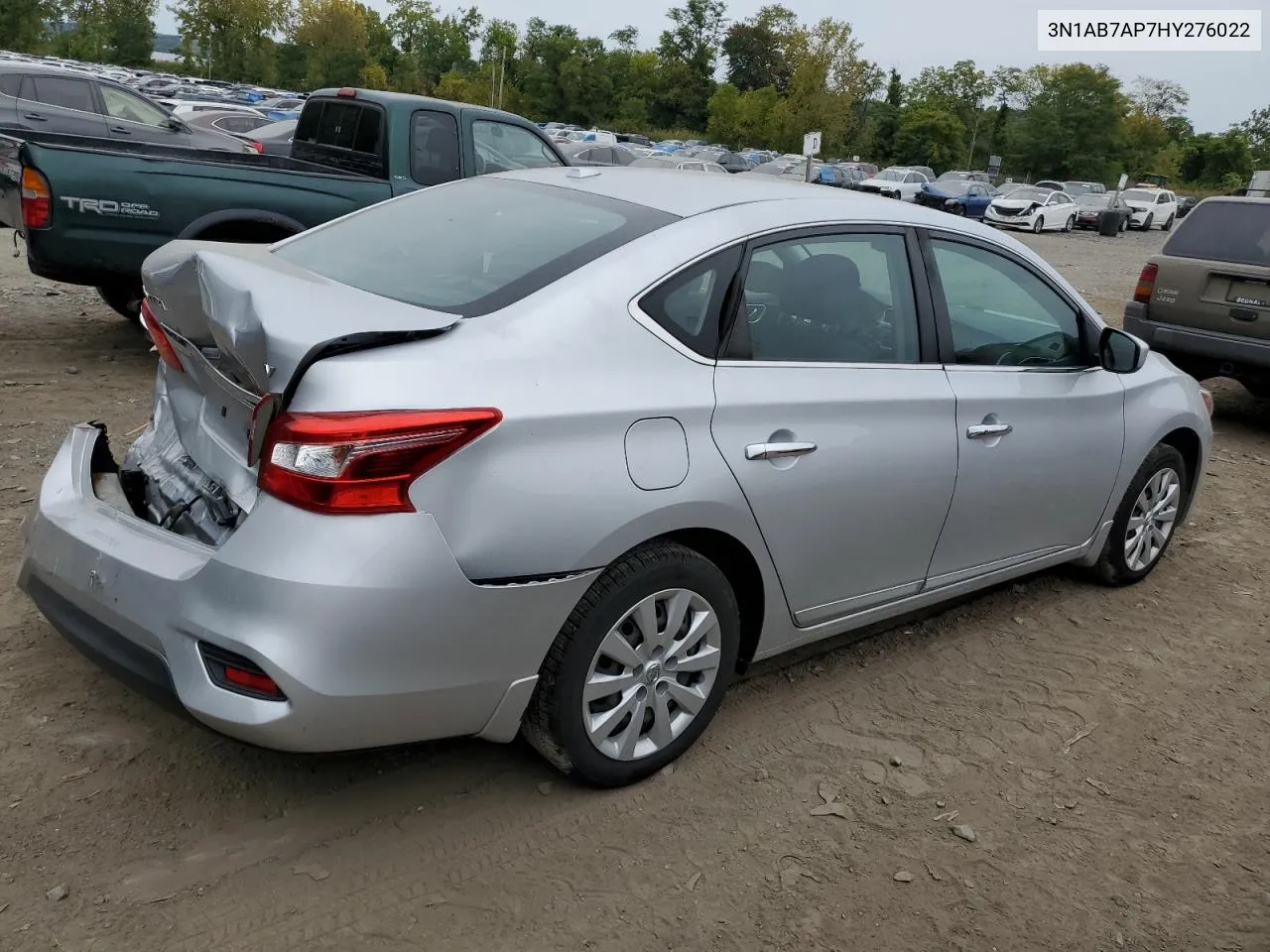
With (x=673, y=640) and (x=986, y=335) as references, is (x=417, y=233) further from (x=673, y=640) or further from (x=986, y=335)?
(x=986, y=335)

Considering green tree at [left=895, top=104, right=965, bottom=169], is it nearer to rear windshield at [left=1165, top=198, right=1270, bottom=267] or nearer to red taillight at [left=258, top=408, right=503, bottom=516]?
rear windshield at [left=1165, top=198, right=1270, bottom=267]

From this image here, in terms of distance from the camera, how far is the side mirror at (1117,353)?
14.2ft

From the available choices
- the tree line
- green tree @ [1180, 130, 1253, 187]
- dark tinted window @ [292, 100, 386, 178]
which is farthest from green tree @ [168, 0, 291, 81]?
dark tinted window @ [292, 100, 386, 178]

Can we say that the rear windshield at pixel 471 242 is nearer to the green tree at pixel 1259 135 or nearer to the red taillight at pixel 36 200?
the red taillight at pixel 36 200

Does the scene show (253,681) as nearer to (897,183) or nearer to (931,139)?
(897,183)

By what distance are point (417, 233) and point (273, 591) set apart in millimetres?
1484

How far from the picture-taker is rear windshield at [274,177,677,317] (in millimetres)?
2979

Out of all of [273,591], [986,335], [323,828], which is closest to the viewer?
[273,591]

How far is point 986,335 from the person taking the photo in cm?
396

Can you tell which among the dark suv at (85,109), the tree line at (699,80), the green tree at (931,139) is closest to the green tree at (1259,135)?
the tree line at (699,80)

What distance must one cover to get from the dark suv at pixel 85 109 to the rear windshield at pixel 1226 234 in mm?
10980

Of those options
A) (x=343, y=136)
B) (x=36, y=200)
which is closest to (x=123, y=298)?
(x=36, y=200)

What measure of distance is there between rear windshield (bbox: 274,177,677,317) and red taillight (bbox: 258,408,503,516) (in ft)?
1.50

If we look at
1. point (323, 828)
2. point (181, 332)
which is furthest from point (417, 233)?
point (323, 828)
